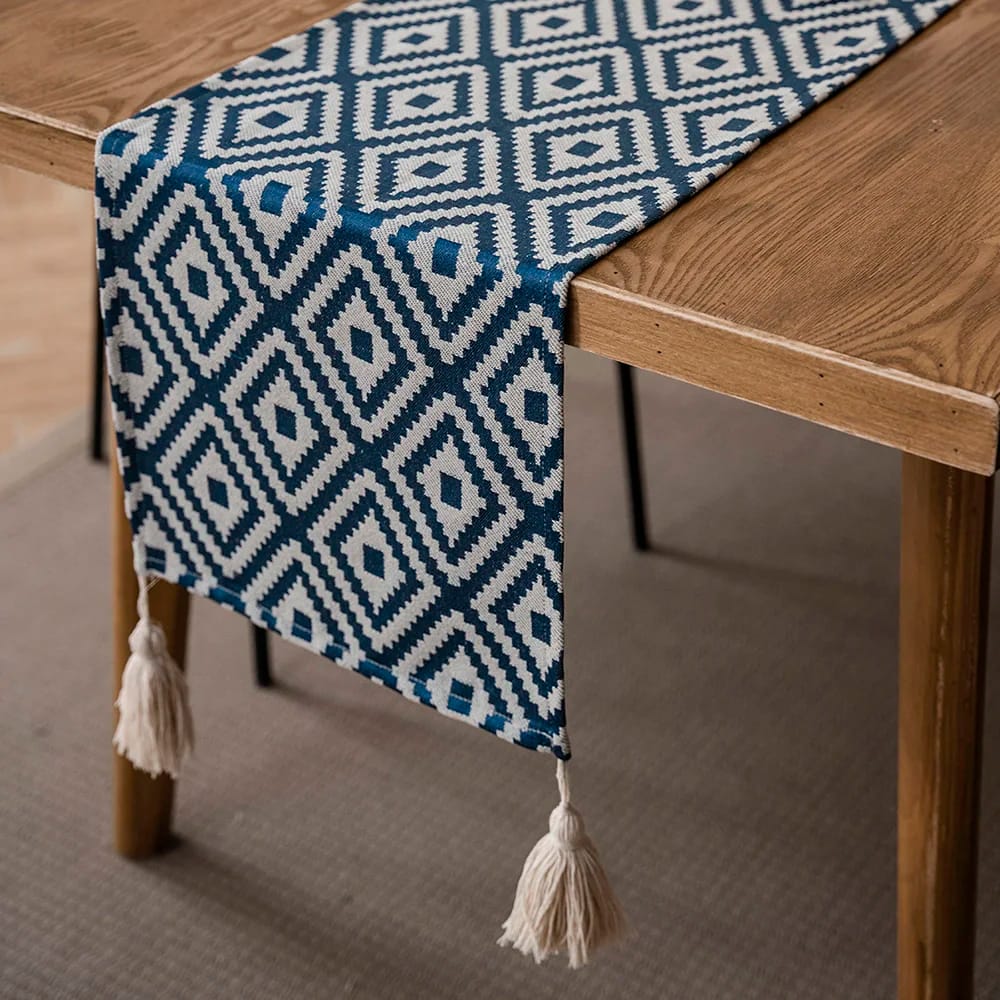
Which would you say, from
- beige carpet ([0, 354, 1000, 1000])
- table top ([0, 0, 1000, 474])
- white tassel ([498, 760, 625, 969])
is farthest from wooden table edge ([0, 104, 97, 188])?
beige carpet ([0, 354, 1000, 1000])

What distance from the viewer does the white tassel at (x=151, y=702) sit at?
1215 mm

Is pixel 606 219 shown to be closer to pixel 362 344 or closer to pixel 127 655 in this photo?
pixel 362 344

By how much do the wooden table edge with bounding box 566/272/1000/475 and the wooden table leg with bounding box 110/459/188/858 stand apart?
18.0 inches

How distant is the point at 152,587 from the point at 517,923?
1.29 ft

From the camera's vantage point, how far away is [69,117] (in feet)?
3.47

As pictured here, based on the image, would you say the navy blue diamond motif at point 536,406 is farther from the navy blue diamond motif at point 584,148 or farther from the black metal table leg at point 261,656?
the black metal table leg at point 261,656

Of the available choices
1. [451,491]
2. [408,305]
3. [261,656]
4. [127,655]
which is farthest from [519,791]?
[408,305]

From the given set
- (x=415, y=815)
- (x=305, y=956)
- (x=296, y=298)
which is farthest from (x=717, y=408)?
(x=296, y=298)

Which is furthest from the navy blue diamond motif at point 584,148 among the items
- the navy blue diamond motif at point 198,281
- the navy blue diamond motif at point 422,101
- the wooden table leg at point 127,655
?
the wooden table leg at point 127,655

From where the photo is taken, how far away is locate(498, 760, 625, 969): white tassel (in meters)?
1.04

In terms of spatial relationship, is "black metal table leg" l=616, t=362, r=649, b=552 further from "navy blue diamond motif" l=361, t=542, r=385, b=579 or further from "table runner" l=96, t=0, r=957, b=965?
"navy blue diamond motif" l=361, t=542, r=385, b=579

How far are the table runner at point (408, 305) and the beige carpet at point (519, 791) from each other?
228mm

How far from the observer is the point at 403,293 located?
0.93m

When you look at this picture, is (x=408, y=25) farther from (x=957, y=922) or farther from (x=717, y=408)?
(x=717, y=408)
